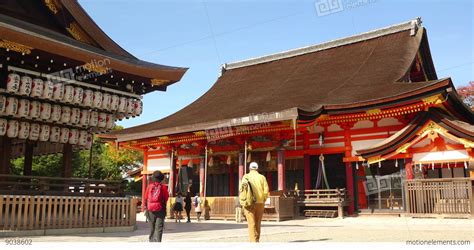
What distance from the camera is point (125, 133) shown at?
73.6 ft

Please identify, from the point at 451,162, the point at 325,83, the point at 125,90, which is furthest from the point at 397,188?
the point at 125,90

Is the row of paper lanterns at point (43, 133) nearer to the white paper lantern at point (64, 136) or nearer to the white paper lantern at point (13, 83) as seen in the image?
the white paper lantern at point (64, 136)

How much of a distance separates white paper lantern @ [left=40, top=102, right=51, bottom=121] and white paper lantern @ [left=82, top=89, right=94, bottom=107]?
0.90 m

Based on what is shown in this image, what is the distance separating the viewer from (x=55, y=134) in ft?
40.6

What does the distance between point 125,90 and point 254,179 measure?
708 cm

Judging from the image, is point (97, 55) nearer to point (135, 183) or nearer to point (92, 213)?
point (92, 213)

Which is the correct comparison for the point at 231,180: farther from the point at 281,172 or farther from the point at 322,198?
the point at 322,198

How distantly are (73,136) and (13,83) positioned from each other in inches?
111

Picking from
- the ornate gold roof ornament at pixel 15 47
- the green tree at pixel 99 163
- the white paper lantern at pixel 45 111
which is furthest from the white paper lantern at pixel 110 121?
the green tree at pixel 99 163

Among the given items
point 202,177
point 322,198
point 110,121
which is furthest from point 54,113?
point 322,198

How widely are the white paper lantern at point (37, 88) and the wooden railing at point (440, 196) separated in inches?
482

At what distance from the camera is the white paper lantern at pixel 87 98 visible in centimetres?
1212

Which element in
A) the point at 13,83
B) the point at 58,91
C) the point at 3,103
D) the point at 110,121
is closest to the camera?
the point at 13,83

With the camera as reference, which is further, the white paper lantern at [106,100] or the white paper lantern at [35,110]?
the white paper lantern at [106,100]
